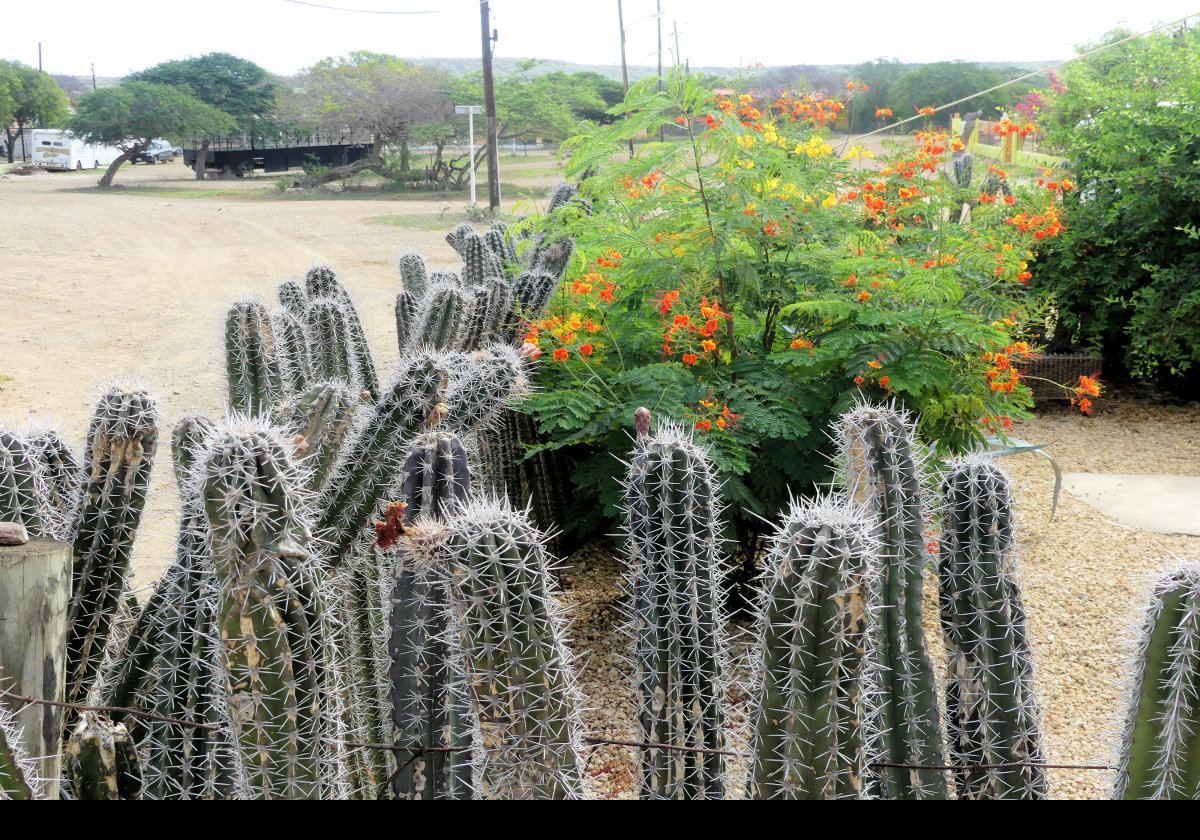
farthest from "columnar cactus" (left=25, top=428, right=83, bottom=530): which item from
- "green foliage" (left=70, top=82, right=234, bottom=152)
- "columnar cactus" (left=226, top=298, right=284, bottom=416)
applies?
"green foliage" (left=70, top=82, right=234, bottom=152)

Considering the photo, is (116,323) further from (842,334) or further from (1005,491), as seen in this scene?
(1005,491)

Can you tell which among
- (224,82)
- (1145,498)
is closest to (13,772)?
(1145,498)

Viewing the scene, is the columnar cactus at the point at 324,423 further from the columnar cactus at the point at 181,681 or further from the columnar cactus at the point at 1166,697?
the columnar cactus at the point at 1166,697

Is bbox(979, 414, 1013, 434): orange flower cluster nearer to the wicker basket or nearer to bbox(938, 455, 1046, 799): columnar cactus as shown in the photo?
bbox(938, 455, 1046, 799): columnar cactus

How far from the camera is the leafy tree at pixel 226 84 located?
38250mm

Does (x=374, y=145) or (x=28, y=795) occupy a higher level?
(x=374, y=145)

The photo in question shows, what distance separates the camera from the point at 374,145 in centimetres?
3375

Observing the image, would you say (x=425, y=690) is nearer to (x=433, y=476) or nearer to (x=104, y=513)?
(x=433, y=476)

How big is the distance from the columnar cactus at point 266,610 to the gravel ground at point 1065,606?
A: 86 centimetres

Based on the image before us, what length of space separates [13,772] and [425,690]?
88 centimetres

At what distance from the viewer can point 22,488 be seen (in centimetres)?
202

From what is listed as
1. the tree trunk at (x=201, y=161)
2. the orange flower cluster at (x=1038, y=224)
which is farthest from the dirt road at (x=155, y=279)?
the tree trunk at (x=201, y=161)

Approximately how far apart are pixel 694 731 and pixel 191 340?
32.7 ft
